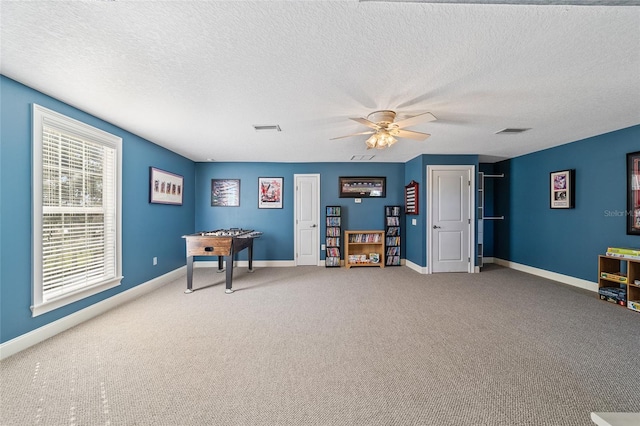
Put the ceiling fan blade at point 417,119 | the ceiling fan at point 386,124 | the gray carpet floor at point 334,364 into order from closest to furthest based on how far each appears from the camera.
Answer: the gray carpet floor at point 334,364, the ceiling fan blade at point 417,119, the ceiling fan at point 386,124

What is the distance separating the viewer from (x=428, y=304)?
3527 mm

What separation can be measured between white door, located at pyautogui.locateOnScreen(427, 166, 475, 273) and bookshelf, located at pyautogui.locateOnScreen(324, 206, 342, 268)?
6.34 feet

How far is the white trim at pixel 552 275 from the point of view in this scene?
4146 millimetres

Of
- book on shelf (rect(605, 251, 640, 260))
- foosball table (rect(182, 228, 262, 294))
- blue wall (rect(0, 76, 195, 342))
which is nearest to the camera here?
blue wall (rect(0, 76, 195, 342))

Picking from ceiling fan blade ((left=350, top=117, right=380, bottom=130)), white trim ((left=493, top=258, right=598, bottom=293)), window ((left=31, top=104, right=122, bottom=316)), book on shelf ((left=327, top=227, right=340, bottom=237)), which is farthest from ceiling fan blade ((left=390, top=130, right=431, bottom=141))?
white trim ((left=493, top=258, right=598, bottom=293))

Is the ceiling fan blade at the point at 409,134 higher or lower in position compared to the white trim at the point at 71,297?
higher

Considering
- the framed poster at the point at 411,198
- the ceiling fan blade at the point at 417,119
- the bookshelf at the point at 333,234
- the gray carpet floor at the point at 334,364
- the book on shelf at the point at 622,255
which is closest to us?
the gray carpet floor at the point at 334,364

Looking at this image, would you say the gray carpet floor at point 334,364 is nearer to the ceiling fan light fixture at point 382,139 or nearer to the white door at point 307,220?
the ceiling fan light fixture at point 382,139

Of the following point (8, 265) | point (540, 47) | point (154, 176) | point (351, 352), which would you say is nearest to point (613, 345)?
point (351, 352)

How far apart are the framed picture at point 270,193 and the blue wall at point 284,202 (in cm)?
11

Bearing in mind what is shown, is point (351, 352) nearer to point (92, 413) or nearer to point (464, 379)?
point (464, 379)

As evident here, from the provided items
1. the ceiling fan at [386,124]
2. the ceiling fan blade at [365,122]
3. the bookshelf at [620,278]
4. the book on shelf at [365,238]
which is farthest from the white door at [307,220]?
the bookshelf at [620,278]

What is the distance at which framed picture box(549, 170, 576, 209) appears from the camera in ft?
14.4

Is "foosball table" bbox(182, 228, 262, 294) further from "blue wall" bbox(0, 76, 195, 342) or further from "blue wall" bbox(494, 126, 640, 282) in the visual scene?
"blue wall" bbox(494, 126, 640, 282)
